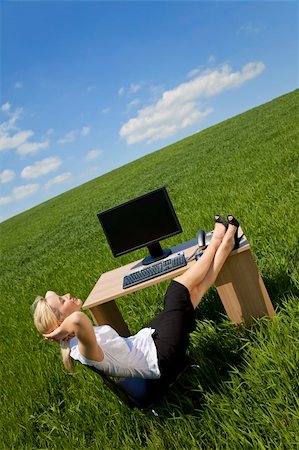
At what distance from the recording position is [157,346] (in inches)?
140

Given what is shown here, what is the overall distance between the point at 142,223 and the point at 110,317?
1.05 metres

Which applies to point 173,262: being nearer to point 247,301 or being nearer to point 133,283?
point 133,283

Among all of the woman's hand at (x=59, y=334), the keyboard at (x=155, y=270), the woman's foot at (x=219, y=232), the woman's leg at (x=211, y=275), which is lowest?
the woman's leg at (x=211, y=275)

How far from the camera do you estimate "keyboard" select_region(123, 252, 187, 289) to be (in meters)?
4.30

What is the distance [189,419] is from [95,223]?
1613 centimetres

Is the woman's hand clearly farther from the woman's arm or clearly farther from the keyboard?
the keyboard

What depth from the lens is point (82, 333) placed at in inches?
120

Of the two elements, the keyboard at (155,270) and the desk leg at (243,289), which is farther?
the keyboard at (155,270)

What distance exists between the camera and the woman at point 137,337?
10.5ft

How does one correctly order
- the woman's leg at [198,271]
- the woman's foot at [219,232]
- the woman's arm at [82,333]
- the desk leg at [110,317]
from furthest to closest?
the desk leg at [110,317] → the woman's foot at [219,232] → the woman's leg at [198,271] → the woman's arm at [82,333]

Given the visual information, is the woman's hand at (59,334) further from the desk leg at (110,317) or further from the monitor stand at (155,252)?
the monitor stand at (155,252)

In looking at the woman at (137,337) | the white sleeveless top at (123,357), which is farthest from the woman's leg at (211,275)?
the white sleeveless top at (123,357)

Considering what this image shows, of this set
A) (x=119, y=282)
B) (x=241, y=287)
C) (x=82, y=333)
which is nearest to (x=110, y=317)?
(x=119, y=282)

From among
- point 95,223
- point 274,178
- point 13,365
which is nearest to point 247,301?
point 13,365
